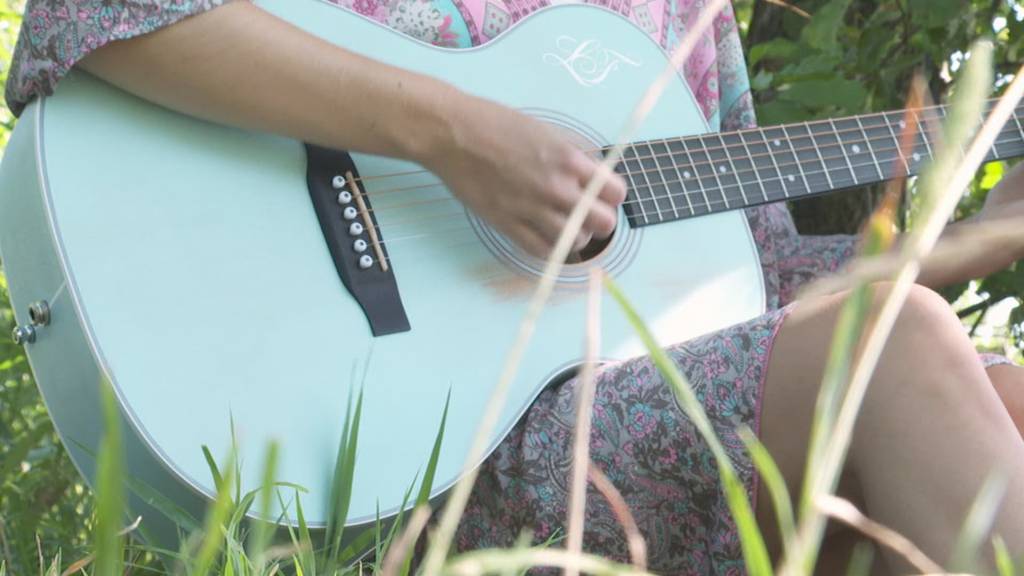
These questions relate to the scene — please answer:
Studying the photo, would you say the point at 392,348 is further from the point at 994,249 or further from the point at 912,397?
the point at 994,249

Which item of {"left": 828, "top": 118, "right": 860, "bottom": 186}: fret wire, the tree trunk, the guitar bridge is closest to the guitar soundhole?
the guitar bridge

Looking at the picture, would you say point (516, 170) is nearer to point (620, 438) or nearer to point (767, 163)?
point (620, 438)

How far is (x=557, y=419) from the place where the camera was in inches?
49.3

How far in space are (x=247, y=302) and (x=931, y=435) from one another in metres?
0.63

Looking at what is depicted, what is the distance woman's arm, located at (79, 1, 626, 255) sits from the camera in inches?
48.7

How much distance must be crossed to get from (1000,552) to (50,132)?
996mm

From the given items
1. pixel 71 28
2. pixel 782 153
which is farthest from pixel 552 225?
pixel 71 28

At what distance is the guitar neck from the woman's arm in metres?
0.17

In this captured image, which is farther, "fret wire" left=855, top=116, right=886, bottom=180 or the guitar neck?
"fret wire" left=855, top=116, right=886, bottom=180

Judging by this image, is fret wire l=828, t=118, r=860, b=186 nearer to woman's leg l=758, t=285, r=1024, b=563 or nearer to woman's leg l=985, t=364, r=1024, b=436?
woman's leg l=985, t=364, r=1024, b=436

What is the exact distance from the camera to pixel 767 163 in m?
1.53

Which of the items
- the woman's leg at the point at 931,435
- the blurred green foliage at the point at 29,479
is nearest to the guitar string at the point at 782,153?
the woman's leg at the point at 931,435

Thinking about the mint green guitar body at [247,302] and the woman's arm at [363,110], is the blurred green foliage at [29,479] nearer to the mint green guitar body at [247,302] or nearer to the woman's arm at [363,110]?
the mint green guitar body at [247,302]

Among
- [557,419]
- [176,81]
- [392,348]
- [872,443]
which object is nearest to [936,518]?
[872,443]
